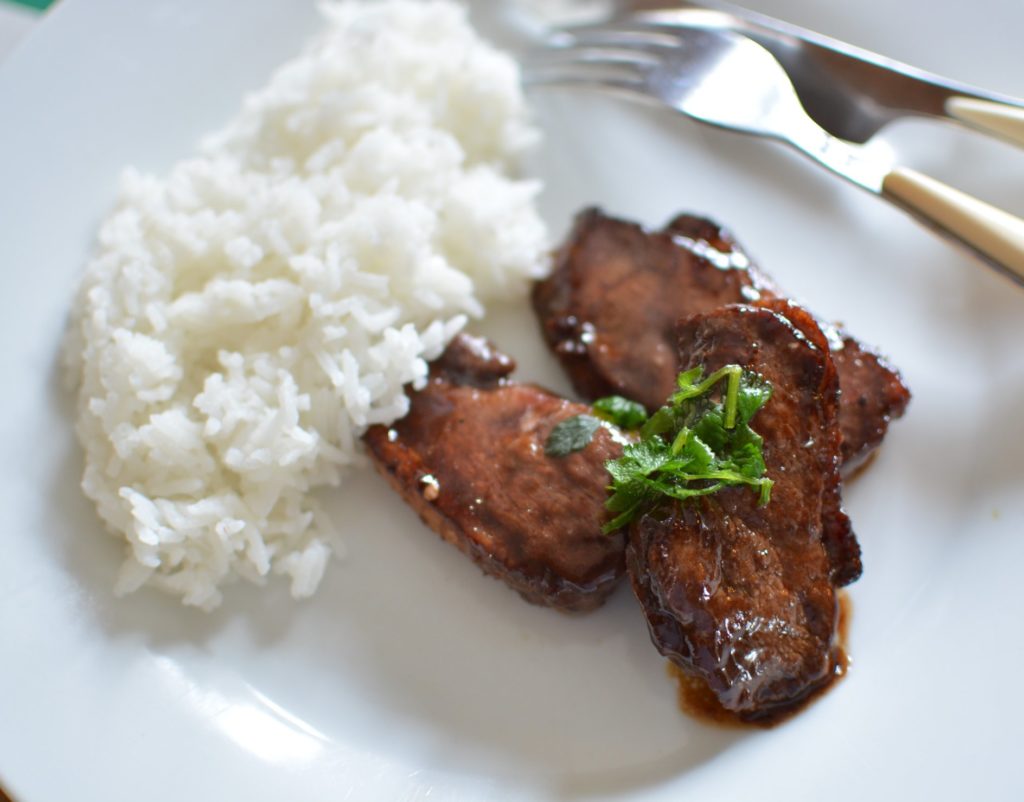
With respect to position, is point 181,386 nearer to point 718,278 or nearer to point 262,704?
point 262,704

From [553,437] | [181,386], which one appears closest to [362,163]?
[181,386]

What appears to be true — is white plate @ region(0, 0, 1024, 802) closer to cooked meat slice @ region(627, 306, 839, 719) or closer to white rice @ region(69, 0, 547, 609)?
white rice @ region(69, 0, 547, 609)

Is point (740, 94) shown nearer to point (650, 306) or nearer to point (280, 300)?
point (650, 306)

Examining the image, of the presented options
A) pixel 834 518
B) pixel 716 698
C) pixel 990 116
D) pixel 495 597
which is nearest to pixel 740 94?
pixel 990 116

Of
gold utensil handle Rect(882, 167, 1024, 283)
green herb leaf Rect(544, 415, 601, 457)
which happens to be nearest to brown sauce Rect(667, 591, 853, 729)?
green herb leaf Rect(544, 415, 601, 457)

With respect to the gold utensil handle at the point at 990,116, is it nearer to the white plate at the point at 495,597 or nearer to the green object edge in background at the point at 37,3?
the white plate at the point at 495,597

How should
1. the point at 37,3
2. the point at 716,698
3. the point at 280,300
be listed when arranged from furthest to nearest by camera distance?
1. the point at 37,3
2. the point at 280,300
3. the point at 716,698
